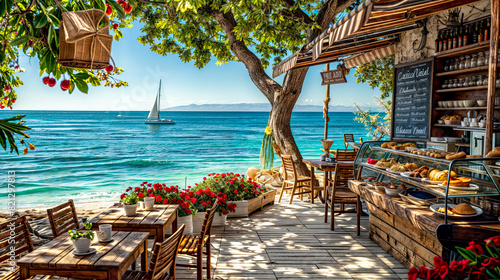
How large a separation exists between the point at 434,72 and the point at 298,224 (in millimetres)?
2949

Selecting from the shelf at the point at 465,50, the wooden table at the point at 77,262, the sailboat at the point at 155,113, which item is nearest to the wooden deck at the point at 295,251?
the wooden table at the point at 77,262

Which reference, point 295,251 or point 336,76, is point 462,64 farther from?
point 295,251

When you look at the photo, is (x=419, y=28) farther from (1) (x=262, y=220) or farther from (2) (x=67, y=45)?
(2) (x=67, y=45)

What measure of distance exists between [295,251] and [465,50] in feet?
10.7

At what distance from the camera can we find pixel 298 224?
17.5ft

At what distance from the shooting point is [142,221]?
3.15 meters

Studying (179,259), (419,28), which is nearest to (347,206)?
(419,28)

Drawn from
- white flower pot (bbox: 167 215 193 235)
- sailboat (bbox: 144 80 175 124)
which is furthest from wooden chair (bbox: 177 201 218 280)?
sailboat (bbox: 144 80 175 124)

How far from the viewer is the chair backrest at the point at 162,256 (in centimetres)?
215

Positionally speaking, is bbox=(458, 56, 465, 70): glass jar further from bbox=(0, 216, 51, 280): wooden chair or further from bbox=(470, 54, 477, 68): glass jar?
bbox=(0, 216, 51, 280): wooden chair

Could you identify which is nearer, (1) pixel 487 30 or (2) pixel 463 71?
(1) pixel 487 30

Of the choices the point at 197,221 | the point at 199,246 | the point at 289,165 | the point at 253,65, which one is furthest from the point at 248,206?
the point at 253,65

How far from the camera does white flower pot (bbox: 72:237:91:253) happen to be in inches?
91.0

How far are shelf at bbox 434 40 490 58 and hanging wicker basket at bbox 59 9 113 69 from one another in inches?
164
